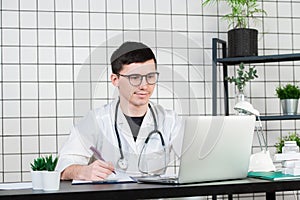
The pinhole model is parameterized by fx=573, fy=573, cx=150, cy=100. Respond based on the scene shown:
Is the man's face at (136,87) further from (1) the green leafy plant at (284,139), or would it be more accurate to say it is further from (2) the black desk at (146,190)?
(1) the green leafy plant at (284,139)

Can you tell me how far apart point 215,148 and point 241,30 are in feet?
5.09

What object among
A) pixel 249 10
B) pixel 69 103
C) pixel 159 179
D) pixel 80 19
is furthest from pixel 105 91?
pixel 159 179

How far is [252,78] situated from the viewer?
3.27 meters

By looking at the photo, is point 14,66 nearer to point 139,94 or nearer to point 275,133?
point 139,94

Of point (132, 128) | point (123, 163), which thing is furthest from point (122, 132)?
point (123, 163)

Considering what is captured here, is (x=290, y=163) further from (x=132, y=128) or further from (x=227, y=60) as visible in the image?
(x=227, y=60)

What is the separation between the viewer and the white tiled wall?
3.23 metres

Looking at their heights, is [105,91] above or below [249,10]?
below

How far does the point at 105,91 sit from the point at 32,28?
1.81 feet

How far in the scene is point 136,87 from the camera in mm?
→ 2572

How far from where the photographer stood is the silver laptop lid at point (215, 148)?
183cm

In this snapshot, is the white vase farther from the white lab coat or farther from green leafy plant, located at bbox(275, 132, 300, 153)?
green leafy plant, located at bbox(275, 132, 300, 153)

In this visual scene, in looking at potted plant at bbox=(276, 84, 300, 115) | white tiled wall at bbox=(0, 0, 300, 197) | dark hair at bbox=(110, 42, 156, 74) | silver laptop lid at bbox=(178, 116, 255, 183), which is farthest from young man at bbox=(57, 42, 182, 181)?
potted plant at bbox=(276, 84, 300, 115)

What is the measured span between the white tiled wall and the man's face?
58cm
